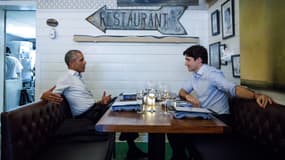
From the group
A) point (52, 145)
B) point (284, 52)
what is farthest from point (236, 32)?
point (52, 145)

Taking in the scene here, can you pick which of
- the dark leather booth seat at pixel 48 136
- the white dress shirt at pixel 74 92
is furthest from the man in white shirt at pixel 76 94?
the dark leather booth seat at pixel 48 136

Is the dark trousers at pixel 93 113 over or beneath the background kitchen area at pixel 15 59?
beneath

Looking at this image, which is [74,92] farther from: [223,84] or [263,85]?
[263,85]

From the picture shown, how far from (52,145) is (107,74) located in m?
2.18

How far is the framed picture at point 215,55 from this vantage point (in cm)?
404

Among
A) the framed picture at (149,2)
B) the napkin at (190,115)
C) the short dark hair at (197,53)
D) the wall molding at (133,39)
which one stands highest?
the framed picture at (149,2)

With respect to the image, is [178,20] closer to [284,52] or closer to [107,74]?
[107,74]

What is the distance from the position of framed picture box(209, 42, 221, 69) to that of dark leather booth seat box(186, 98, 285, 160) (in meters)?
1.25

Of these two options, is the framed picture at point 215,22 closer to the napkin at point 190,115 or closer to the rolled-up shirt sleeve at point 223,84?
the rolled-up shirt sleeve at point 223,84

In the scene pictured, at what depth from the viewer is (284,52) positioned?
223 centimetres

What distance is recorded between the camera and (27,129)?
83.5 inches

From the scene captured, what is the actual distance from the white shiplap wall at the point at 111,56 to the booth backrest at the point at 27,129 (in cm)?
177

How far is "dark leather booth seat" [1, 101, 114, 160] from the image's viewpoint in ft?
6.24

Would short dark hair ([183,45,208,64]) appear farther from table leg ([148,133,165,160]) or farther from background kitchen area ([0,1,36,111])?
background kitchen area ([0,1,36,111])
